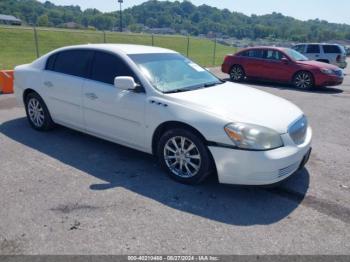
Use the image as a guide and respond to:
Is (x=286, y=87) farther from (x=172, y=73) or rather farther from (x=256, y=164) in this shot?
(x=256, y=164)

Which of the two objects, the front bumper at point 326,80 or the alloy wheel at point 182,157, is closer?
the alloy wheel at point 182,157

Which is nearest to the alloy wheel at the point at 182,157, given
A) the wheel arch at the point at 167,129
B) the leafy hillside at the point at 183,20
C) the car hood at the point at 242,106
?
the wheel arch at the point at 167,129

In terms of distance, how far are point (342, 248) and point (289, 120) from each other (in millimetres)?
1521

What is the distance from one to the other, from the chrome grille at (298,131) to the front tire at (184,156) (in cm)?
98

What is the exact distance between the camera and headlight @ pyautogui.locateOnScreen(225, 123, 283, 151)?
3543 mm

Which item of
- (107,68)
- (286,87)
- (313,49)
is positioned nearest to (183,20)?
(313,49)

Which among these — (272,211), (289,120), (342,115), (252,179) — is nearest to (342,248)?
(272,211)

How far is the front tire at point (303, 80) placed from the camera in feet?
38.3

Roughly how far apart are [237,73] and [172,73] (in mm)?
9316

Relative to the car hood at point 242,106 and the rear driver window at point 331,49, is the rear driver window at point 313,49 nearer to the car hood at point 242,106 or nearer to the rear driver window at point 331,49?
the rear driver window at point 331,49

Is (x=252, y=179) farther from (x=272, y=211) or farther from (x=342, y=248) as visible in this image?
(x=342, y=248)

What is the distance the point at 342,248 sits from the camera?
298 cm

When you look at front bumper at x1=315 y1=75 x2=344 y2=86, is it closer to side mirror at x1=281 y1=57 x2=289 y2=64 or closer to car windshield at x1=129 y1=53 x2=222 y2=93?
side mirror at x1=281 y1=57 x2=289 y2=64

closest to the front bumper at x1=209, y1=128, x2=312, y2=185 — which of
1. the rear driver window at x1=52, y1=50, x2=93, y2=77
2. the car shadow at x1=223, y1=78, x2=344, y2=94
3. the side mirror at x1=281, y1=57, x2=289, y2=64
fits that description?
the rear driver window at x1=52, y1=50, x2=93, y2=77
